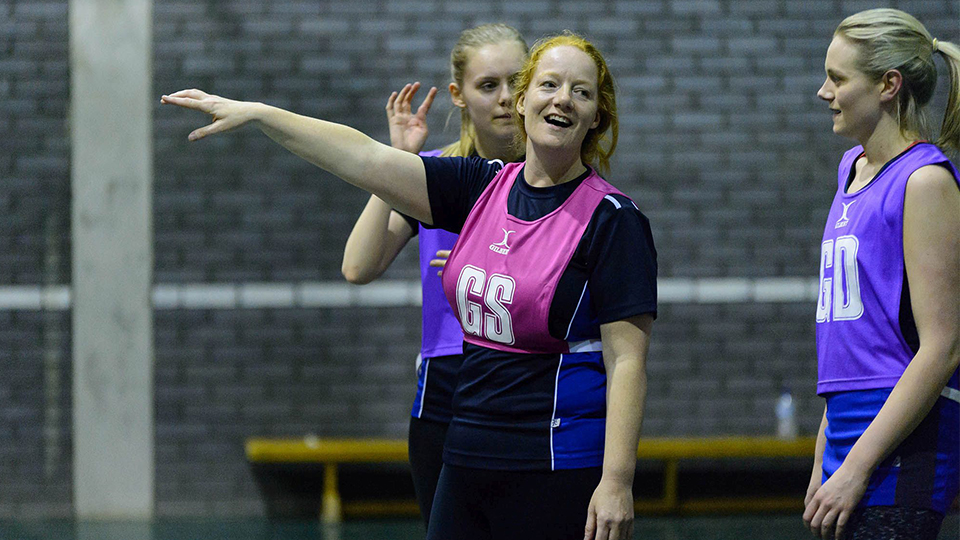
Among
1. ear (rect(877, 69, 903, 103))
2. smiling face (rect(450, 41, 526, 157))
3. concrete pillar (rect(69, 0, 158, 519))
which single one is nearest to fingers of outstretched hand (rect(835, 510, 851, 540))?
ear (rect(877, 69, 903, 103))

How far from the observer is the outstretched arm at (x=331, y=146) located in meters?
1.74

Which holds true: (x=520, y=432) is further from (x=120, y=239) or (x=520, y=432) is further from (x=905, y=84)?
(x=120, y=239)

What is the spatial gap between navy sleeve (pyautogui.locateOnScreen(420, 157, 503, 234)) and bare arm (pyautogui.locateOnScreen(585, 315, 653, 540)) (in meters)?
0.39

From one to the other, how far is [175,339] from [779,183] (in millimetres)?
3691

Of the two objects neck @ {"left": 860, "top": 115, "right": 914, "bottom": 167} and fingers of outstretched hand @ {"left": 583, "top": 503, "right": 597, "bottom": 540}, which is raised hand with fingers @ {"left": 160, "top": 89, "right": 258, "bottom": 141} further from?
neck @ {"left": 860, "top": 115, "right": 914, "bottom": 167}

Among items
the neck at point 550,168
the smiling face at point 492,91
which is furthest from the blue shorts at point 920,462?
the smiling face at point 492,91

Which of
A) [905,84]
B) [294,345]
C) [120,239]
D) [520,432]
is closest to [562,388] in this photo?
[520,432]

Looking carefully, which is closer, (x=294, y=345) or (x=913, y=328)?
(x=913, y=328)

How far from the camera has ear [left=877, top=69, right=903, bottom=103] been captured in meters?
1.67

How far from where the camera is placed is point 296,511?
539 centimetres

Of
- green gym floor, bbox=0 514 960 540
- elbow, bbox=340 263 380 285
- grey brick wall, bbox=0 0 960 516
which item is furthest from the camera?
grey brick wall, bbox=0 0 960 516

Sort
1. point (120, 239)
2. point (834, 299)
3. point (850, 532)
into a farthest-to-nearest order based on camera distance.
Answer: point (120, 239)
point (834, 299)
point (850, 532)

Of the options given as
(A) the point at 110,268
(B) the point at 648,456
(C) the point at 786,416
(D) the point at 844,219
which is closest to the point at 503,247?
(D) the point at 844,219

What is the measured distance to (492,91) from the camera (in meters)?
2.41
